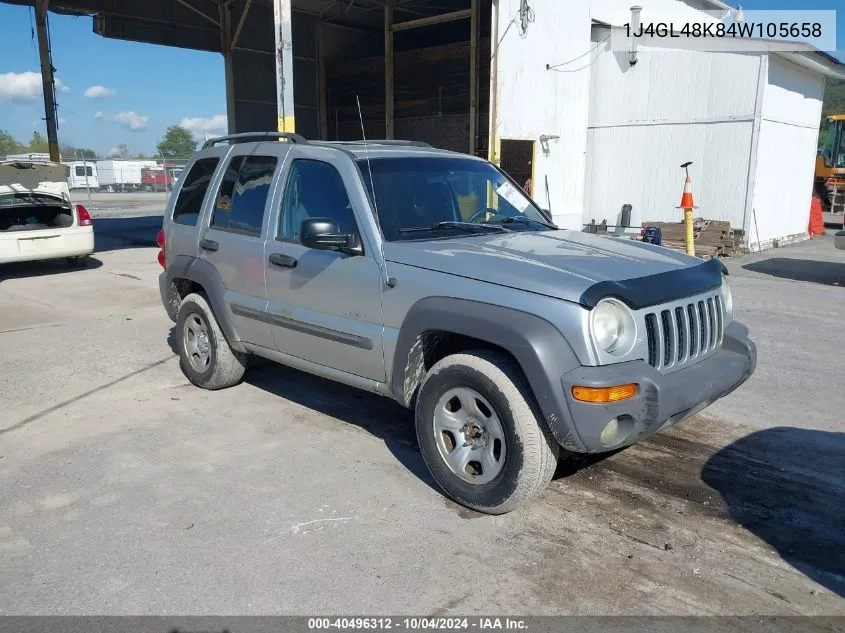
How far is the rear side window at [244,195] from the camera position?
194 inches

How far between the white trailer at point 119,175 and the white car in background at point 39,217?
142 ft

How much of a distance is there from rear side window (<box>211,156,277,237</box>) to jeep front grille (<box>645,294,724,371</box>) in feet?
9.15

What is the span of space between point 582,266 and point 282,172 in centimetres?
226

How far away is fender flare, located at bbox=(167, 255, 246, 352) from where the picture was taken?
5266 mm

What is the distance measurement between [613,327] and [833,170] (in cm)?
2551

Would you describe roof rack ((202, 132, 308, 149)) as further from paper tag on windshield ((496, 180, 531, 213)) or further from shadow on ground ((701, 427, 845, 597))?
shadow on ground ((701, 427, 845, 597))

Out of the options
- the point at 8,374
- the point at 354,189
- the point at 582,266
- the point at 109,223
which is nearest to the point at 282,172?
the point at 354,189

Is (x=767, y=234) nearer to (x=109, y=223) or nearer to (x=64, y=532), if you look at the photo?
(x=64, y=532)

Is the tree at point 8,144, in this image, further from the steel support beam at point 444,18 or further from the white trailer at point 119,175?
the steel support beam at point 444,18

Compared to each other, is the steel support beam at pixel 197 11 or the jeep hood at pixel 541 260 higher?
the steel support beam at pixel 197 11

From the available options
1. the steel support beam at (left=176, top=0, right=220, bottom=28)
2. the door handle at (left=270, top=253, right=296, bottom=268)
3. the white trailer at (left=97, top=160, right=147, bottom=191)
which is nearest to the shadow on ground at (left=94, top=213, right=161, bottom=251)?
the steel support beam at (left=176, top=0, right=220, bottom=28)

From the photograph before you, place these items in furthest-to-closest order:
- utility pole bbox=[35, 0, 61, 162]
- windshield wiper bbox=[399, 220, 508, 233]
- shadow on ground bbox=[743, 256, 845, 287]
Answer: utility pole bbox=[35, 0, 61, 162]
shadow on ground bbox=[743, 256, 845, 287]
windshield wiper bbox=[399, 220, 508, 233]

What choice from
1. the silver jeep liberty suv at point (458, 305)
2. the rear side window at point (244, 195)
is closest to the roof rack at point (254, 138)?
the silver jeep liberty suv at point (458, 305)

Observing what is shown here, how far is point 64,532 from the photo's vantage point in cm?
356
